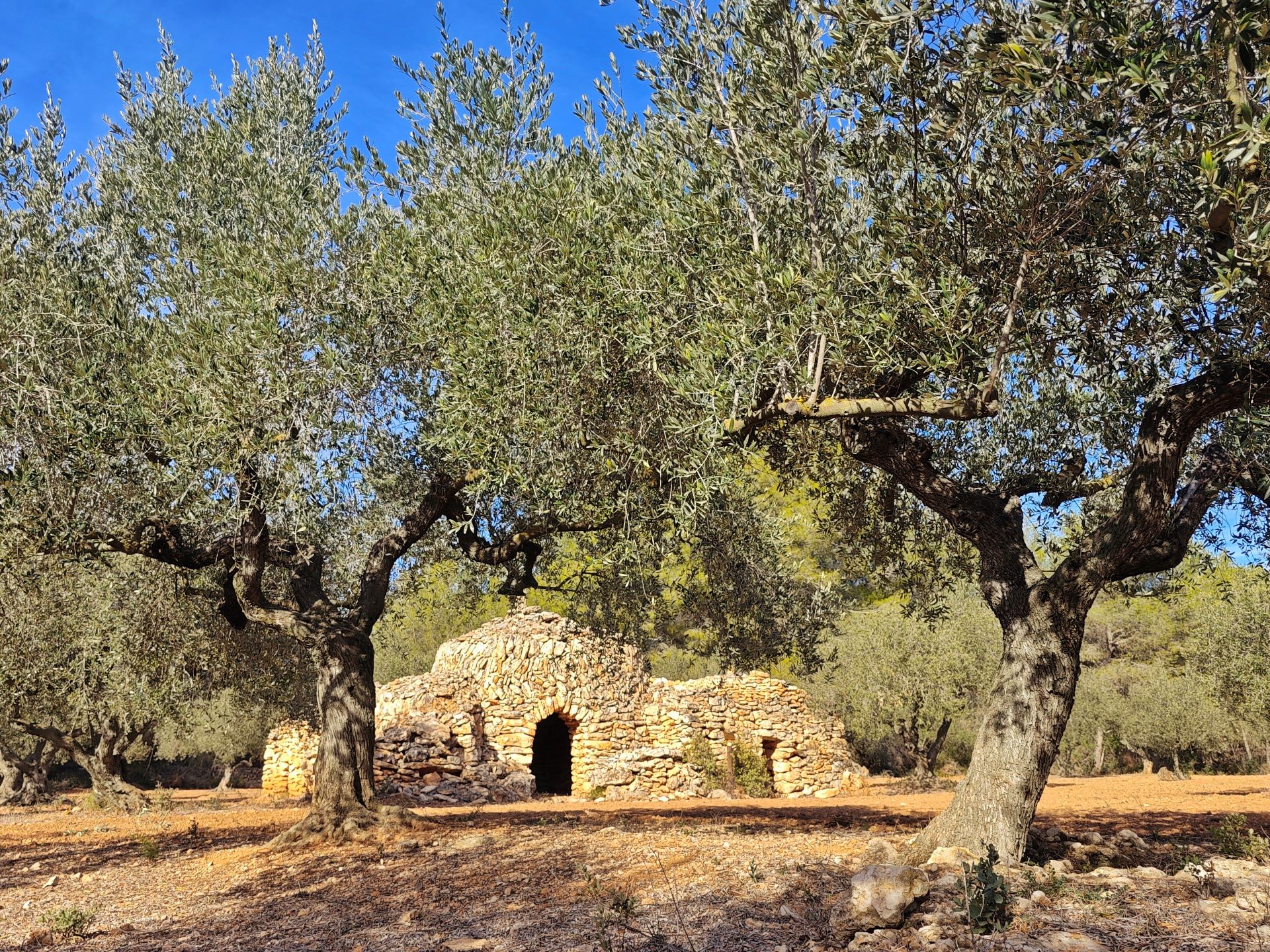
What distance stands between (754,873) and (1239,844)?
4682mm

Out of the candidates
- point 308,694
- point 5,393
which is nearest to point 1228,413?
point 5,393

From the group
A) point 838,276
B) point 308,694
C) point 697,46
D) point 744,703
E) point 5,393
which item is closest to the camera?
point 838,276

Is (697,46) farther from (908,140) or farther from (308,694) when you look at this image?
(308,694)

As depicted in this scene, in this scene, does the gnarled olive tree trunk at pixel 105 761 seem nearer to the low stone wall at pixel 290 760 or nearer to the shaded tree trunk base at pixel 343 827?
Result: the low stone wall at pixel 290 760

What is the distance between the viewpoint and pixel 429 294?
9320mm

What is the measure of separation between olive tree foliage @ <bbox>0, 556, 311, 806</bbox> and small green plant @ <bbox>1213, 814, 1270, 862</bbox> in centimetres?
1281

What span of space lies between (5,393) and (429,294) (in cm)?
427

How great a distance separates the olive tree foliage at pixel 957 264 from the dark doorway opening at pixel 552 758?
20.5 metres

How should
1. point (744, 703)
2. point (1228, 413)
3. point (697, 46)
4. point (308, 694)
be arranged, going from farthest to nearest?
point (744, 703) → point (308, 694) → point (1228, 413) → point (697, 46)

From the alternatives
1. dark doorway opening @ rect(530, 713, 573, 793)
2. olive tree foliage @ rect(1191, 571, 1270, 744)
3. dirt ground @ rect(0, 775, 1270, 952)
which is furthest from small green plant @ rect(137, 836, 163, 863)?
olive tree foliage @ rect(1191, 571, 1270, 744)

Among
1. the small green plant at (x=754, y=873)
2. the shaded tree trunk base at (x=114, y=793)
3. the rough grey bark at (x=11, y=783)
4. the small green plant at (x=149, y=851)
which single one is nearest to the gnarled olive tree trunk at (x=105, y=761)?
the shaded tree trunk base at (x=114, y=793)

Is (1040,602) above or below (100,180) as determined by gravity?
below

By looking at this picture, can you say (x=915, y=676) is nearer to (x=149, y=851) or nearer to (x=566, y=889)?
(x=566, y=889)

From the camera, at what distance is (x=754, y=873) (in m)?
7.89
